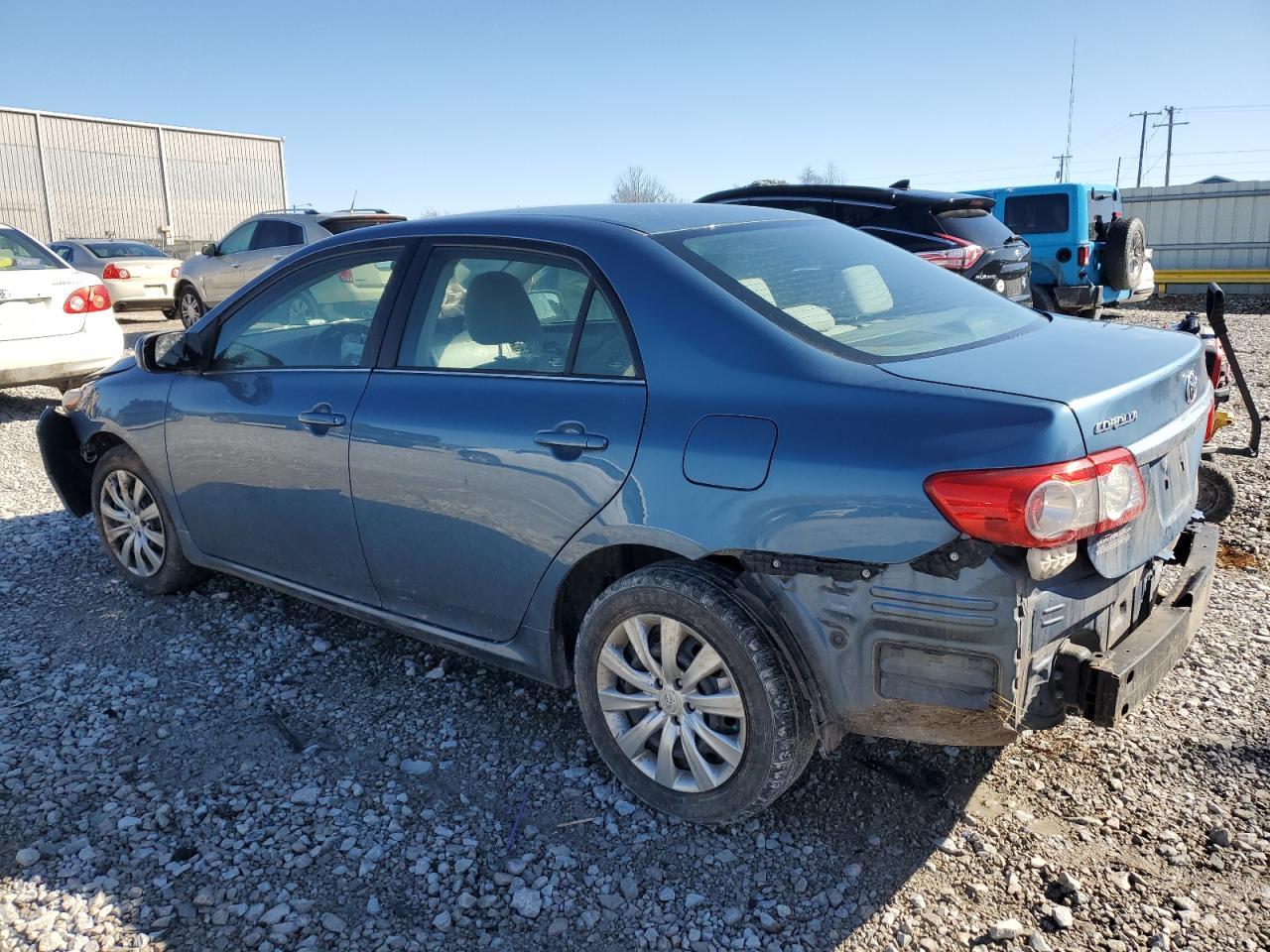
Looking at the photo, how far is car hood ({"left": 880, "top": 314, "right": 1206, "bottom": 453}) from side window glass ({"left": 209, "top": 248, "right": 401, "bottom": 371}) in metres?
1.93

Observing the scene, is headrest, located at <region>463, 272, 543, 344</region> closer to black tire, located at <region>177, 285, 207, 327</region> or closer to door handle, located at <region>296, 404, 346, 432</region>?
door handle, located at <region>296, 404, 346, 432</region>

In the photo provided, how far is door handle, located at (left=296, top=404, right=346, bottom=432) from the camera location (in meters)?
3.54

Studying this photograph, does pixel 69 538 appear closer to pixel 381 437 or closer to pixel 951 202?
pixel 381 437

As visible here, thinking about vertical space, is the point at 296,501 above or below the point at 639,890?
above

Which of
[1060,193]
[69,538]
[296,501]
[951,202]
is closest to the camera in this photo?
[296,501]

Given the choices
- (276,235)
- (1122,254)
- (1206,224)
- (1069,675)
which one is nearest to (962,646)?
(1069,675)

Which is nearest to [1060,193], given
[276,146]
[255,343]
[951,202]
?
[951,202]

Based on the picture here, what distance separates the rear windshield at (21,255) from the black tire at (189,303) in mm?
6626

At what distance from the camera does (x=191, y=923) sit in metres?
2.59

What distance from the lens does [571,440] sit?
115 inches

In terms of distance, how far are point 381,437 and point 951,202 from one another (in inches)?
290

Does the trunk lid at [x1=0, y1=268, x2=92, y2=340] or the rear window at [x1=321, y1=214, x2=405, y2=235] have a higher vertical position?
the rear window at [x1=321, y1=214, x2=405, y2=235]

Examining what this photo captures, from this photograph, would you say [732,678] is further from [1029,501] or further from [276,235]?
[276,235]

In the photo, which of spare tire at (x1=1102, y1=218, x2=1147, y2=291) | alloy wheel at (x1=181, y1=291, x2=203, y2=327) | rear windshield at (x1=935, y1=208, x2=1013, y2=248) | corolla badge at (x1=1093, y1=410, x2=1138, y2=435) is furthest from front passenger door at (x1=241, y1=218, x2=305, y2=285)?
corolla badge at (x1=1093, y1=410, x2=1138, y2=435)
